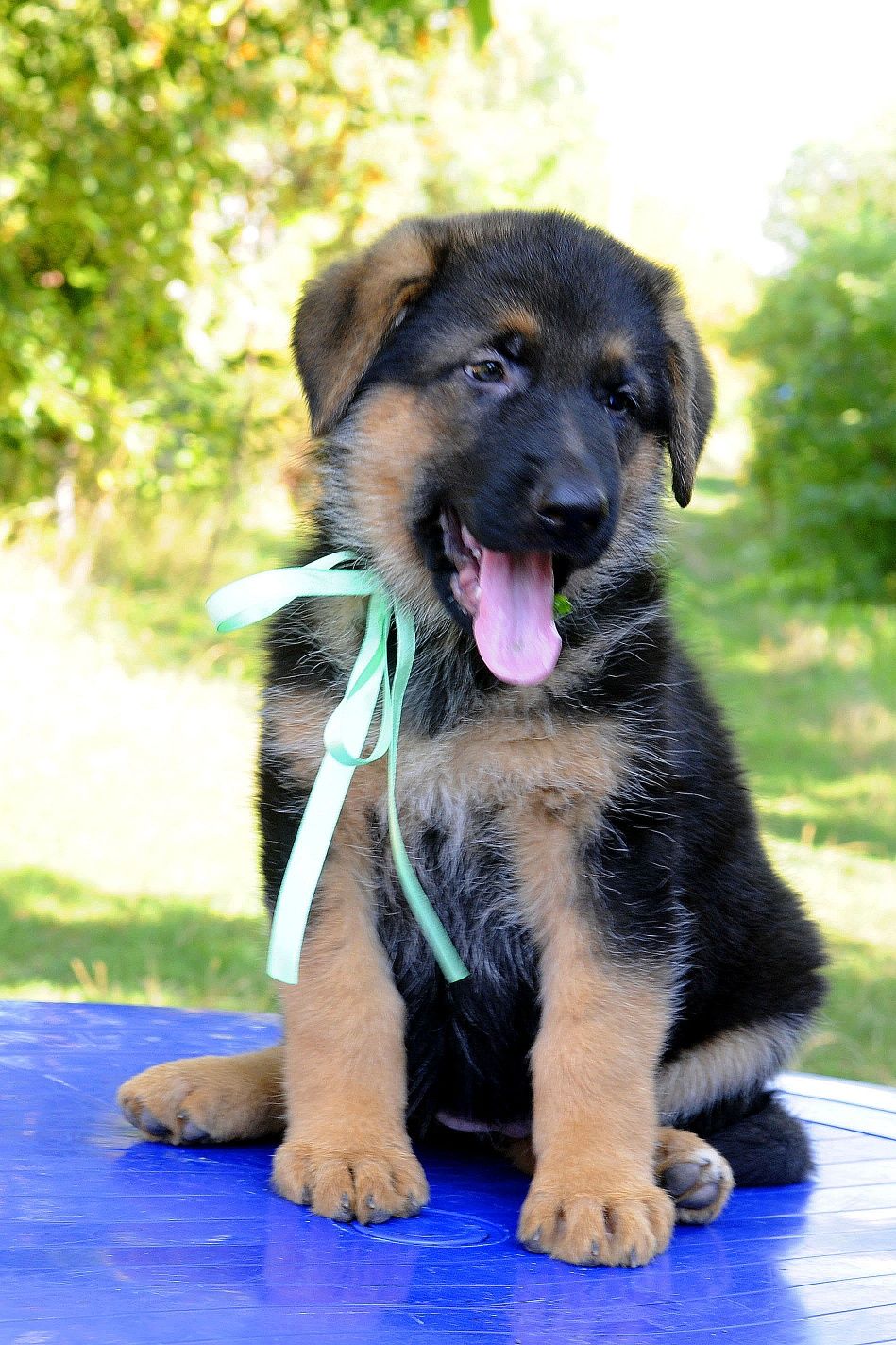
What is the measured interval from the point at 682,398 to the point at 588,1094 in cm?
134

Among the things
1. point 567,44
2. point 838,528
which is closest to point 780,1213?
point 838,528

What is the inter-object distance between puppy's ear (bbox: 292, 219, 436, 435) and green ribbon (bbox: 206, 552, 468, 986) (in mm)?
297

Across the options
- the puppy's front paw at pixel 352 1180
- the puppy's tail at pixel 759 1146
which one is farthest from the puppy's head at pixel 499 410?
the puppy's tail at pixel 759 1146

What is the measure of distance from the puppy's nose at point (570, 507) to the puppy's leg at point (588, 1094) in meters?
0.49

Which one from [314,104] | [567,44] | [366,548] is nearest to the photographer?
[366,548]

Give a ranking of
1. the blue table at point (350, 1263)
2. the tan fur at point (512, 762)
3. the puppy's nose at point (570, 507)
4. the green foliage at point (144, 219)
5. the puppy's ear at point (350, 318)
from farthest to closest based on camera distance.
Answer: the green foliage at point (144, 219) → the puppy's ear at point (350, 318) → the tan fur at point (512, 762) → the puppy's nose at point (570, 507) → the blue table at point (350, 1263)

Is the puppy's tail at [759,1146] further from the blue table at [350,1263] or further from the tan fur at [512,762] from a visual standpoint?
the tan fur at [512,762]

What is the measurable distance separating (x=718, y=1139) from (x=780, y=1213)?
0.75 ft

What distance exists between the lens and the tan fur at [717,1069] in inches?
111

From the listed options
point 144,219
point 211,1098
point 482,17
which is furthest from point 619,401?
point 144,219

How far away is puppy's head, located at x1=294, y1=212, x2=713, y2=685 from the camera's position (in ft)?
8.04

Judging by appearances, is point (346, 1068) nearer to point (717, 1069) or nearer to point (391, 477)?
point (717, 1069)

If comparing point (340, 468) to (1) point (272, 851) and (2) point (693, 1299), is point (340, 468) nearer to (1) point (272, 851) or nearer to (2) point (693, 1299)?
(1) point (272, 851)

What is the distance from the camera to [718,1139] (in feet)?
9.39
